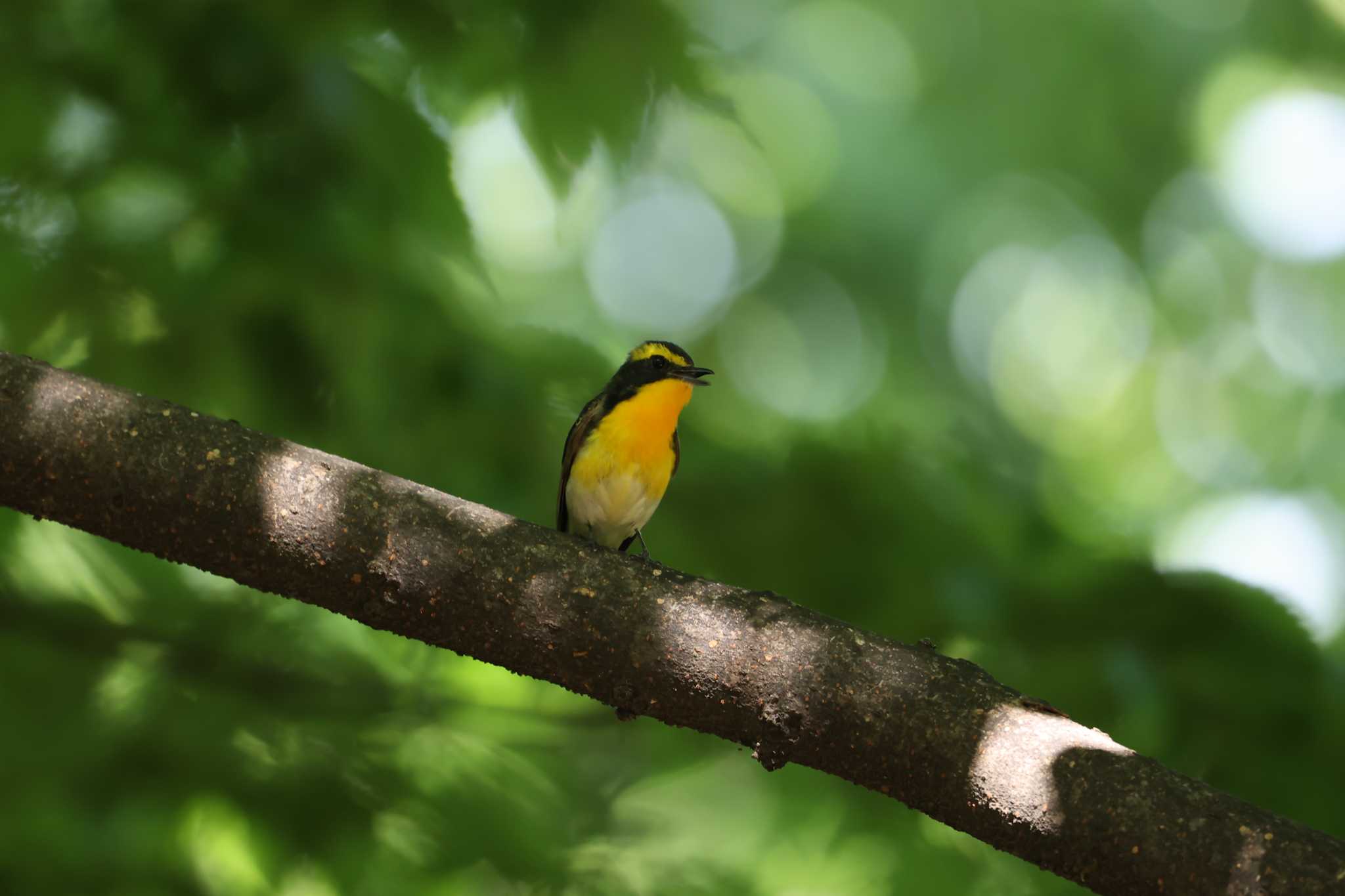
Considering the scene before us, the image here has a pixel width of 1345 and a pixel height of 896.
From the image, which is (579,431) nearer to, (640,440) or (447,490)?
(640,440)

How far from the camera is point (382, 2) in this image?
425cm

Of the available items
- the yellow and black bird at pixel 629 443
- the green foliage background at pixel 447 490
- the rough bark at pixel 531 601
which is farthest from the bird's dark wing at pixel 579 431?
the rough bark at pixel 531 601

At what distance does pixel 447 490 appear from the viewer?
4.57 meters

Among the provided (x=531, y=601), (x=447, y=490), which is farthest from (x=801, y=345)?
(x=531, y=601)

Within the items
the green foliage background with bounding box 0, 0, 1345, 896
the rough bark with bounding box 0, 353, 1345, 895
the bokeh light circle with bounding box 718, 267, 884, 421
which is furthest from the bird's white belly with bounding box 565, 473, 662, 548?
the bokeh light circle with bounding box 718, 267, 884, 421

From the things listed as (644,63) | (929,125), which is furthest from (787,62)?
(644,63)

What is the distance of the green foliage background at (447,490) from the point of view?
4.16 m

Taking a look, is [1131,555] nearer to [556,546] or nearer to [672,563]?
[672,563]

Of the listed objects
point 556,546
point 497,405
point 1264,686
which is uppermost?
point 497,405

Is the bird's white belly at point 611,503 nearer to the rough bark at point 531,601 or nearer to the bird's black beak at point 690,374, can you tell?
the bird's black beak at point 690,374

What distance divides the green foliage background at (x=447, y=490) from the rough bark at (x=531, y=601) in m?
1.74

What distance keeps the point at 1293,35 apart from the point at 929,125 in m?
2.81

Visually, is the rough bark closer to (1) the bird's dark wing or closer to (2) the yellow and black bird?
(2) the yellow and black bird

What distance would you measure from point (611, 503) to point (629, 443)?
0.31 meters
